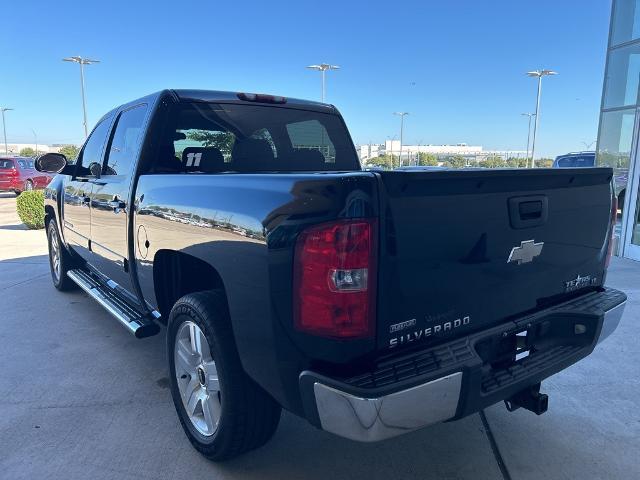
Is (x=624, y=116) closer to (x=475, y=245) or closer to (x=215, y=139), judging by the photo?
(x=215, y=139)

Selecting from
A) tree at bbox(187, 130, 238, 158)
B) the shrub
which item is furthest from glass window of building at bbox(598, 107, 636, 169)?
the shrub

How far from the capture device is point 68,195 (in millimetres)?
4801

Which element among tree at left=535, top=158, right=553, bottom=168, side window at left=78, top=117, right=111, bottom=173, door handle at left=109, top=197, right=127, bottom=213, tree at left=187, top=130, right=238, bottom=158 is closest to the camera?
door handle at left=109, top=197, right=127, bottom=213

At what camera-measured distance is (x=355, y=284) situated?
1791 millimetres

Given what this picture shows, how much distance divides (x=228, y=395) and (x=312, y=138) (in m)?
2.56

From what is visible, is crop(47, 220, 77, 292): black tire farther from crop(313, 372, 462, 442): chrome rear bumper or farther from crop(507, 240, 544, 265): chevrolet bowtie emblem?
crop(507, 240, 544, 265): chevrolet bowtie emblem

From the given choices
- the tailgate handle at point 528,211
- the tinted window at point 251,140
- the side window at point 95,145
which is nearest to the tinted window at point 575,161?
the tinted window at point 251,140

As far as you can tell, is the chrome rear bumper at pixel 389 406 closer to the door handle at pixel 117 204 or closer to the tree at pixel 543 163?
the door handle at pixel 117 204

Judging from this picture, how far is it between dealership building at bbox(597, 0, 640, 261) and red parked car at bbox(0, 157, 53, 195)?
19.7 metres

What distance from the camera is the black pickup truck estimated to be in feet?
5.91

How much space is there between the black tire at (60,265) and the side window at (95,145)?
1130 mm

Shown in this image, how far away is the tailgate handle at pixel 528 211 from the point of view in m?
2.18

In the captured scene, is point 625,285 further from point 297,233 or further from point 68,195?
point 68,195

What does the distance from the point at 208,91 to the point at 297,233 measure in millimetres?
2236
